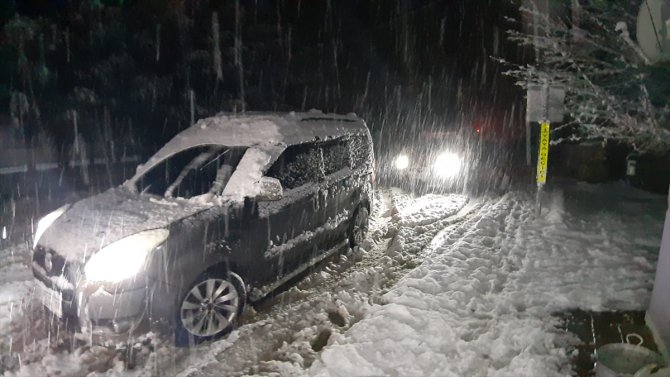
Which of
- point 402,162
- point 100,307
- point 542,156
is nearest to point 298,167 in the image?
point 100,307

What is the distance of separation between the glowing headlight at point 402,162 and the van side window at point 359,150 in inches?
177

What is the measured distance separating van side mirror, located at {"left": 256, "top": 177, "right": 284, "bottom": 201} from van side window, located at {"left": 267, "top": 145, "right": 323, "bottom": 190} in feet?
1.07

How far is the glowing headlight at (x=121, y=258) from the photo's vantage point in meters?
4.02

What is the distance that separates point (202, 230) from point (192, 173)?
1.14 metres

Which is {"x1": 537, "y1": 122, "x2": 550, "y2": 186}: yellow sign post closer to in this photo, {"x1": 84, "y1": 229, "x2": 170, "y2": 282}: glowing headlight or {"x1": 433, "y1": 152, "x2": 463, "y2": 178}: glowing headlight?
{"x1": 433, "y1": 152, "x2": 463, "y2": 178}: glowing headlight

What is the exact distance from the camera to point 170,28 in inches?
659

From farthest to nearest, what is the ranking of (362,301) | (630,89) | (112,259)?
(630,89), (362,301), (112,259)

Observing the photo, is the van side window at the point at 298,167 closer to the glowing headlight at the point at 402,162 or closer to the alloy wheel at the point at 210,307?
the alloy wheel at the point at 210,307

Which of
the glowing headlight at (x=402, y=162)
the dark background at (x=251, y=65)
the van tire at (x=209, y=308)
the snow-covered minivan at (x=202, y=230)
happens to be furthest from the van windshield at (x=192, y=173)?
the dark background at (x=251, y=65)

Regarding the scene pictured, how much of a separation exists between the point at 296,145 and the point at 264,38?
550 inches

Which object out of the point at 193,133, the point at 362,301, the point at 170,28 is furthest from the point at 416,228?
the point at 170,28

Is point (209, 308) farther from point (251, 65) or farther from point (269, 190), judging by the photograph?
point (251, 65)

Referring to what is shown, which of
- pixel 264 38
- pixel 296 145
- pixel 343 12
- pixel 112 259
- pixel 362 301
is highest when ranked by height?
pixel 343 12

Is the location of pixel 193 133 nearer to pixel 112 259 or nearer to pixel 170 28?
pixel 112 259
